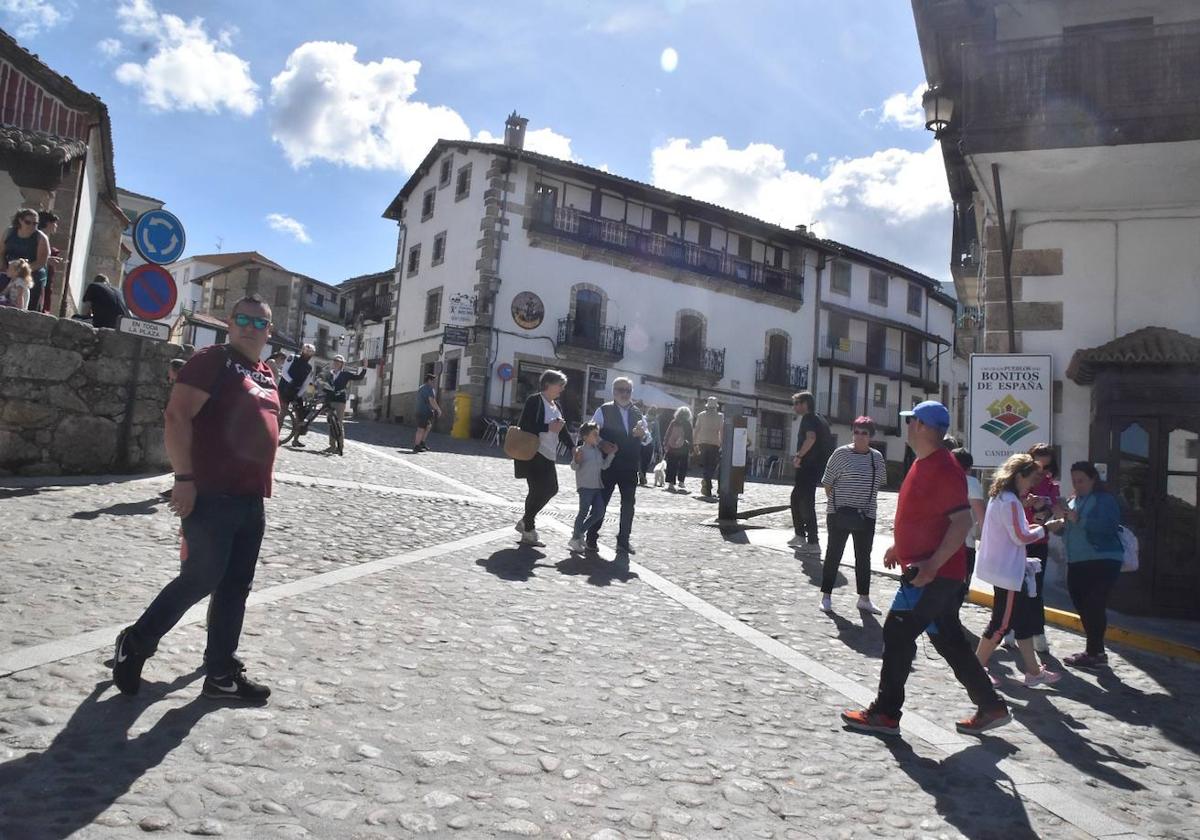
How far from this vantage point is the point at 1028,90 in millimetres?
8602

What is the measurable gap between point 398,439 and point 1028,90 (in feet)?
52.1

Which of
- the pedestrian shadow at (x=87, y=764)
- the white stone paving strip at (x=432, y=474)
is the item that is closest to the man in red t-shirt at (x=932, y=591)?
the pedestrian shadow at (x=87, y=764)

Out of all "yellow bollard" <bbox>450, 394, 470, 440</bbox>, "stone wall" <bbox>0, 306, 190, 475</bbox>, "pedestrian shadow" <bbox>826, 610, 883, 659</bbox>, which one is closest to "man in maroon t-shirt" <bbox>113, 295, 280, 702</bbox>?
"pedestrian shadow" <bbox>826, 610, 883, 659</bbox>

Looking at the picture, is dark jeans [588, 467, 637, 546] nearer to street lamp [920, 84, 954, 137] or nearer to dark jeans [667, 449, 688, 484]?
street lamp [920, 84, 954, 137]

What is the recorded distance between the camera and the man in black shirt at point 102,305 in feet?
30.2

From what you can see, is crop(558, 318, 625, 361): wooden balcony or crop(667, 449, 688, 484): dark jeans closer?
crop(667, 449, 688, 484): dark jeans

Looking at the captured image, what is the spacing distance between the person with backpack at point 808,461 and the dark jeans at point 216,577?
624cm

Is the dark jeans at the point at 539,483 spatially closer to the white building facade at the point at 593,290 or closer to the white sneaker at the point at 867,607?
the white sneaker at the point at 867,607

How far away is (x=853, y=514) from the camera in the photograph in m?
6.68

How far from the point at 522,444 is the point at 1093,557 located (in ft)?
15.3

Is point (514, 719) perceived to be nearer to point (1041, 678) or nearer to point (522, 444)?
point (1041, 678)

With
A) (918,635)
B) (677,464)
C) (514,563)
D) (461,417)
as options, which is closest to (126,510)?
(514,563)

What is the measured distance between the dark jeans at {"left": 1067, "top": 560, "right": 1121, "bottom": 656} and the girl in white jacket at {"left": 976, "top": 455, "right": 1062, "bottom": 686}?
0.96m

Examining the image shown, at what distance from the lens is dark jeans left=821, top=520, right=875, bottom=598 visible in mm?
6641
